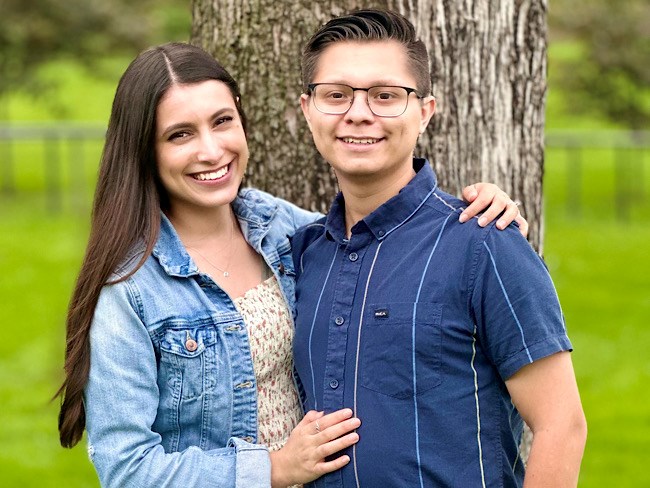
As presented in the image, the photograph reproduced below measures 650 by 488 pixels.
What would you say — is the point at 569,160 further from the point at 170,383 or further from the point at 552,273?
the point at 170,383

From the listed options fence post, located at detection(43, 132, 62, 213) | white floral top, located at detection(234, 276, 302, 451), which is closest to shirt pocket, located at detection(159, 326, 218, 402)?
white floral top, located at detection(234, 276, 302, 451)

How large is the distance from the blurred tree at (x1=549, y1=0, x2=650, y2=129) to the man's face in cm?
1140

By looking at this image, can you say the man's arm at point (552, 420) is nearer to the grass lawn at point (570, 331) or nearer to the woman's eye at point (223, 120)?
the woman's eye at point (223, 120)

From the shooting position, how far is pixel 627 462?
5.88 meters

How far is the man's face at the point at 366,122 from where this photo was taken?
8.45ft

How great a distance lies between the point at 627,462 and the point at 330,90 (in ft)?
13.1

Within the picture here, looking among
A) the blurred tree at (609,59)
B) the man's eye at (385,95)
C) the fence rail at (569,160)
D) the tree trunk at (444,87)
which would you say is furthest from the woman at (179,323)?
the blurred tree at (609,59)

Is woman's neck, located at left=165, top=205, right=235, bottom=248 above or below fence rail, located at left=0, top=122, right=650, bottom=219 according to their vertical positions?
above

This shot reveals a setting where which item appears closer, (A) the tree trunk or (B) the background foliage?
(A) the tree trunk

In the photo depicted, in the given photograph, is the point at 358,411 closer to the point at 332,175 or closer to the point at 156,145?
the point at 156,145

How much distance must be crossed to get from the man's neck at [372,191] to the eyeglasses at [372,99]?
18 centimetres

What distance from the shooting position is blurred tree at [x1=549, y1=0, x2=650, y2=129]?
13.4m

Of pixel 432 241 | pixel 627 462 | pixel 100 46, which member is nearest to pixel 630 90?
pixel 100 46

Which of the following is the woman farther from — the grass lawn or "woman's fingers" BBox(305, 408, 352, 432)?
the grass lawn
